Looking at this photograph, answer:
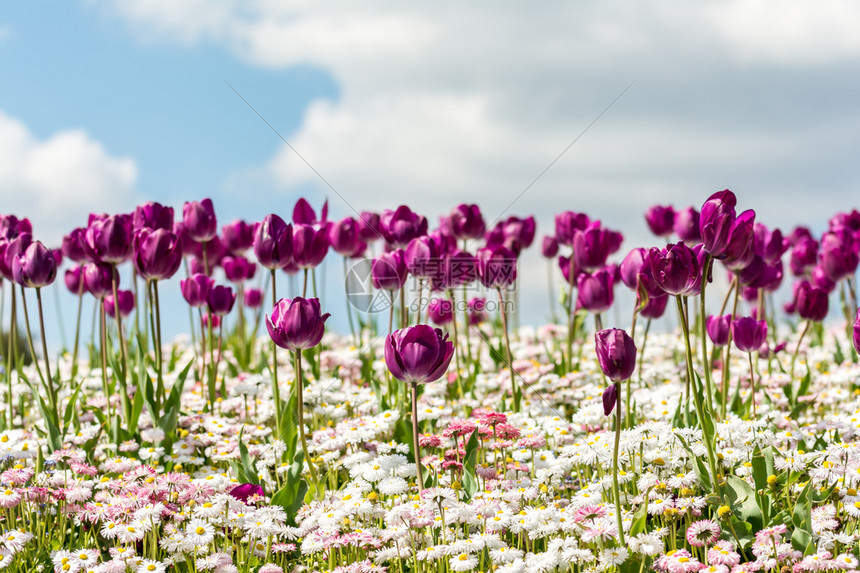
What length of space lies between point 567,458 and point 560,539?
88 centimetres

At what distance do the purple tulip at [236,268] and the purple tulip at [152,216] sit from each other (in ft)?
7.48

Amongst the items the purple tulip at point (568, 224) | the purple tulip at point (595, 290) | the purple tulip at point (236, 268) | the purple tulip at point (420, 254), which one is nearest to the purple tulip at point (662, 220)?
the purple tulip at point (568, 224)

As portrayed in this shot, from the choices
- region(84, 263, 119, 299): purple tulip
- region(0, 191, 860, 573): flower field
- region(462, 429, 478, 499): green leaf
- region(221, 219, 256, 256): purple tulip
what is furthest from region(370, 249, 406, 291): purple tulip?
region(84, 263, 119, 299): purple tulip

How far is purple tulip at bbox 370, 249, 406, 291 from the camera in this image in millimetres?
5105

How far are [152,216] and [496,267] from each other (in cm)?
249

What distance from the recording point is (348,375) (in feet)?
24.4

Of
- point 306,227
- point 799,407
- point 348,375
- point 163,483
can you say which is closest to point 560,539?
point 163,483

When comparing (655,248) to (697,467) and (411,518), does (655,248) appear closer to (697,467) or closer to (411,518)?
(697,467)

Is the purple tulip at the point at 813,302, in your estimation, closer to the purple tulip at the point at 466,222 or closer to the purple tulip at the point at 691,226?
the purple tulip at the point at 691,226

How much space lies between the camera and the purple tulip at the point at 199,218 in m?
6.30

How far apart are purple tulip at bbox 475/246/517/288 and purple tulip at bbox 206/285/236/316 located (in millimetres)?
1972

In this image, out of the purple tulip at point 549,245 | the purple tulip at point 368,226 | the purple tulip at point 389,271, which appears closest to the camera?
the purple tulip at point 389,271

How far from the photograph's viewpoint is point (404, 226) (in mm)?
5738

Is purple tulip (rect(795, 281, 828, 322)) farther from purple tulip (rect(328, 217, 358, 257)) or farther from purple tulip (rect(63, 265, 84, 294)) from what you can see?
purple tulip (rect(63, 265, 84, 294))
